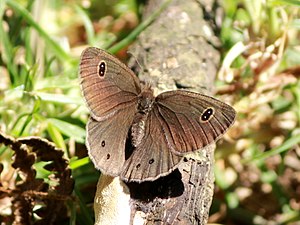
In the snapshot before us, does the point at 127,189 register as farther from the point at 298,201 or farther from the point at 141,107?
the point at 298,201

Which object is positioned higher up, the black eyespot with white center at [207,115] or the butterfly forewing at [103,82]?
the butterfly forewing at [103,82]

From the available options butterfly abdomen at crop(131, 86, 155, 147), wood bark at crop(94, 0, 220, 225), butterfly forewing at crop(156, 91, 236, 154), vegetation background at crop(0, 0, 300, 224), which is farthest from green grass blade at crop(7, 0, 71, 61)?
butterfly forewing at crop(156, 91, 236, 154)

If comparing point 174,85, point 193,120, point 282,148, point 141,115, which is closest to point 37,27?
point 174,85

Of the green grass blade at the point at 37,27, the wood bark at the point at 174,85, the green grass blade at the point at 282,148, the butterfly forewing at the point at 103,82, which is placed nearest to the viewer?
the wood bark at the point at 174,85

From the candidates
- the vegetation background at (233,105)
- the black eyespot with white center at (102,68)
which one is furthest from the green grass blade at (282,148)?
the black eyespot with white center at (102,68)

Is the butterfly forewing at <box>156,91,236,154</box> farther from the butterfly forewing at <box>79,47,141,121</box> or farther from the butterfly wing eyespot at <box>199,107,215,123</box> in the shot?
the butterfly forewing at <box>79,47,141,121</box>

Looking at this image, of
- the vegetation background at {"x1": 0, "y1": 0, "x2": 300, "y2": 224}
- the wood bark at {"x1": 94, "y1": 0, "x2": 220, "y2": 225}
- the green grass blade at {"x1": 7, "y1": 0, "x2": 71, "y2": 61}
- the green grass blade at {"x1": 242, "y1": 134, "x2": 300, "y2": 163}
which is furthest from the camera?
the green grass blade at {"x1": 7, "y1": 0, "x2": 71, "y2": 61}

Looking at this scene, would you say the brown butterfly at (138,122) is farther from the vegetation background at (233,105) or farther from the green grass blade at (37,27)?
the green grass blade at (37,27)

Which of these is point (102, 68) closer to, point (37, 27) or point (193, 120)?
point (193, 120)

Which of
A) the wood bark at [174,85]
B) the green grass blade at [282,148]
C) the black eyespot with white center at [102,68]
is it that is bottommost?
the green grass blade at [282,148]
